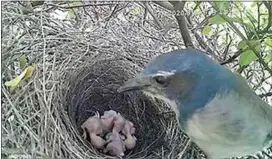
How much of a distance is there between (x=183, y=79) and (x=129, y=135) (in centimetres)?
29

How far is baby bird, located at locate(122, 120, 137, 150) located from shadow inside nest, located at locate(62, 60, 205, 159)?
0.01 meters

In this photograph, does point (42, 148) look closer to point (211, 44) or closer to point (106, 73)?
point (106, 73)

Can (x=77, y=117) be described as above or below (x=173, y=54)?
below

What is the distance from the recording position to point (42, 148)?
0.86 meters

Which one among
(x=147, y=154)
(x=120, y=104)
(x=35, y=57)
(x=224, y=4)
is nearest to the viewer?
(x=224, y=4)

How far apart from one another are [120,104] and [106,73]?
104 mm

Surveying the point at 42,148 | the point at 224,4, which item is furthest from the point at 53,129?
the point at 224,4

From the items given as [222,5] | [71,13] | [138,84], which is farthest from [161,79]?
[71,13]

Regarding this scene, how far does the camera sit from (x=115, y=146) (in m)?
1.12

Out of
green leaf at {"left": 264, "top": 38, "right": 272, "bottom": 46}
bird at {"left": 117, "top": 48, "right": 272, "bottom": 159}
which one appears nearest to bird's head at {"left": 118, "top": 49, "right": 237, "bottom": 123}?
bird at {"left": 117, "top": 48, "right": 272, "bottom": 159}

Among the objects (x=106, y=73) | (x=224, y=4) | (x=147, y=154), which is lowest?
(x=147, y=154)

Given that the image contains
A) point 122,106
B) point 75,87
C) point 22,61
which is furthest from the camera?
point 122,106

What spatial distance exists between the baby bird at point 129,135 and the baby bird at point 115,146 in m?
0.01

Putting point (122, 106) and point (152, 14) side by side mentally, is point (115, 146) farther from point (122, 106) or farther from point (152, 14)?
point (152, 14)
